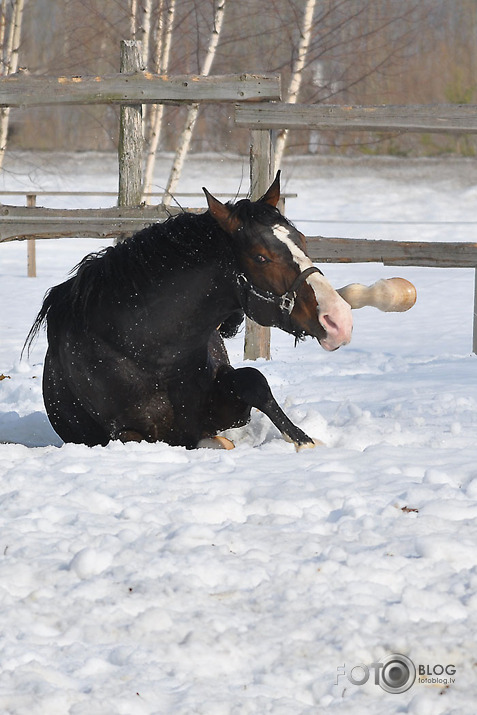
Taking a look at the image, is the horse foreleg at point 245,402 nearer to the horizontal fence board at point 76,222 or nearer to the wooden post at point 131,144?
the horizontal fence board at point 76,222

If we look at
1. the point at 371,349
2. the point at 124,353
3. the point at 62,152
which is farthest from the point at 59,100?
the point at 62,152

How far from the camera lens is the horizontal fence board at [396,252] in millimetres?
6398

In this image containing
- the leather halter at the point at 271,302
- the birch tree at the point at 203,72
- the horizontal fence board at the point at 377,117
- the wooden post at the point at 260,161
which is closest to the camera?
the leather halter at the point at 271,302

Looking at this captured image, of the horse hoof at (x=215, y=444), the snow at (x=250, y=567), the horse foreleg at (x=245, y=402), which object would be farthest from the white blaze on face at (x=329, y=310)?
the horse hoof at (x=215, y=444)

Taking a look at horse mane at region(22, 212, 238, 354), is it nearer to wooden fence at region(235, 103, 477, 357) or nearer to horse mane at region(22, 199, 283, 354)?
horse mane at region(22, 199, 283, 354)

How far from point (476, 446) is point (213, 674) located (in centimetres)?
201

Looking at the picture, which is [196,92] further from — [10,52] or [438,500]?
[10,52]

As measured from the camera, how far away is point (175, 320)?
377cm

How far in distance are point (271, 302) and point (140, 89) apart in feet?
10.1

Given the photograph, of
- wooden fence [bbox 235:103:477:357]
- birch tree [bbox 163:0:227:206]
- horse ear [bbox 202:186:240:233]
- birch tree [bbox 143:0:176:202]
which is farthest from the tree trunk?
birch tree [bbox 143:0:176:202]

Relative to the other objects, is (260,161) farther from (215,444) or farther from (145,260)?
(215,444)

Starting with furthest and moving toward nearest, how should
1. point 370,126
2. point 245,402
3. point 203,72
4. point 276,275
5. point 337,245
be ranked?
1. point 203,72
2. point 337,245
3. point 370,126
4. point 245,402
5. point 276,275

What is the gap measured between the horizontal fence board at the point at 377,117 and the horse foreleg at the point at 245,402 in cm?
252

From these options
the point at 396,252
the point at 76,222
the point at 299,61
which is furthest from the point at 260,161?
the point at 299,61
